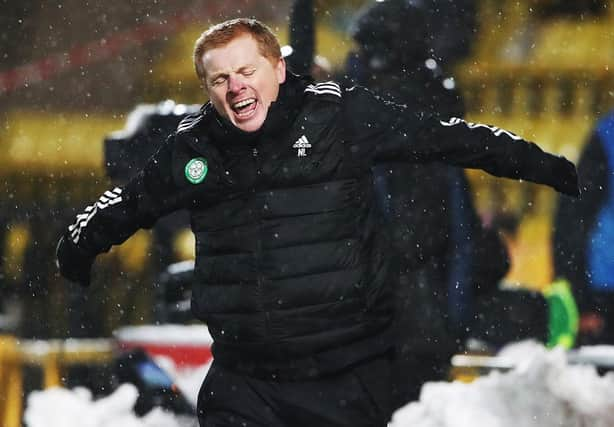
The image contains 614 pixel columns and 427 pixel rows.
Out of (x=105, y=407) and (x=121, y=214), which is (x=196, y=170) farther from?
(x=105, y=407)

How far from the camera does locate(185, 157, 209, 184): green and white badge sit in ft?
8.41

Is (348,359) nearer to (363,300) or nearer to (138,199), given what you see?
(363,300)

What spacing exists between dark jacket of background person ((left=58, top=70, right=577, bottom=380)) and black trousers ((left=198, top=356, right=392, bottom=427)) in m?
0.04

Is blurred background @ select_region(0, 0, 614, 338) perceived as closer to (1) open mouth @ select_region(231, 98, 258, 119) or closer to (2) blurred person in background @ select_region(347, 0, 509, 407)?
(2) blurred person in background @ select_region(347, 0, 509, 407)

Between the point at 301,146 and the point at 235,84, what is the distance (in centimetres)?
18

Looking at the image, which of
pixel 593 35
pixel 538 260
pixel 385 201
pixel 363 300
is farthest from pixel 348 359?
pixel 593 35

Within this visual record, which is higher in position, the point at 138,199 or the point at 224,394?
the point at 138,199

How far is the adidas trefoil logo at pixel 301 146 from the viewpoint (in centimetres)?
254

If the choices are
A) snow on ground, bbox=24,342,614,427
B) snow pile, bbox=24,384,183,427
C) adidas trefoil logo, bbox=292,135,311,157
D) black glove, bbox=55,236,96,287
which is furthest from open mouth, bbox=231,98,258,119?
snow pile, bbox=24,384,183,427

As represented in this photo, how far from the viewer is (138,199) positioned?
2654 millimetres

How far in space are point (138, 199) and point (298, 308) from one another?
41 centimetres

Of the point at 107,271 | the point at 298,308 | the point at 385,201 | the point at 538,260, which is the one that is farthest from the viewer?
the point at 107,271

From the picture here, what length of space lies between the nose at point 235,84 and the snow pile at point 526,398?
166cm

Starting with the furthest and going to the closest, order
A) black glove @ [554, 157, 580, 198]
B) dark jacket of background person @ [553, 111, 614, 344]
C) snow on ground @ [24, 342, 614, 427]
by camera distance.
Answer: dark jacket of background person @ [553, 111, 614, 344]
snow on ground @ [24, 342, 614, 427]
black glove @ [554, 157, 580, 198]
